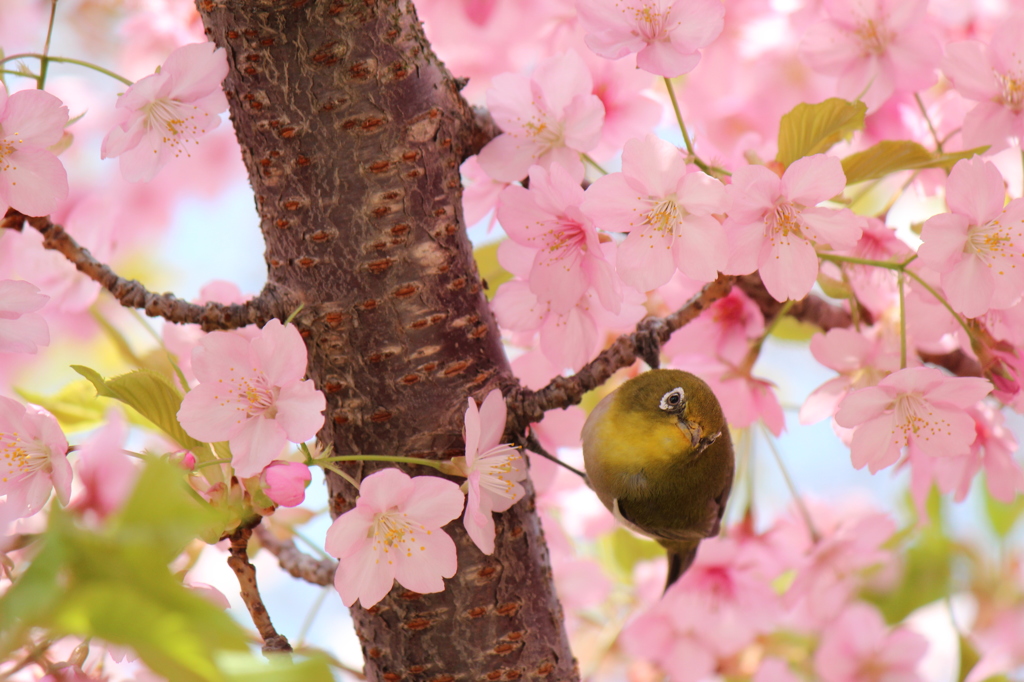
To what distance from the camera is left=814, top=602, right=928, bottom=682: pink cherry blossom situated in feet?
4.65

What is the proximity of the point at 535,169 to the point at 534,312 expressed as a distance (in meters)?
0.21

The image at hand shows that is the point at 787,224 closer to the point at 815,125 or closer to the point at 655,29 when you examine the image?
the point at 815,125

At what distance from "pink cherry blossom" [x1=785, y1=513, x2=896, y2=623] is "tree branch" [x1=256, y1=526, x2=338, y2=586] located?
73 cm

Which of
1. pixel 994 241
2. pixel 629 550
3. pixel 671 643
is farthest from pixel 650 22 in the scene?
pixel 671 643

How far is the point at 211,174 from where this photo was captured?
176 centimetres

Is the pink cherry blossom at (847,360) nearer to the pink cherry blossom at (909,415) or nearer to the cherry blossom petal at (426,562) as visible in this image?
the pink cherry blossom at (909,415)

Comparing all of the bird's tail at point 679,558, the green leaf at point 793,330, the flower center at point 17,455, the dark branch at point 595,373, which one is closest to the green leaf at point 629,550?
the bird's tail at point 679,558

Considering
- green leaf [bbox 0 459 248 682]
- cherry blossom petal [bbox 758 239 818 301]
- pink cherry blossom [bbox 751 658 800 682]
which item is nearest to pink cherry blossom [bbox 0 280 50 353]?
green leaf [bbox 0 459 248 682]

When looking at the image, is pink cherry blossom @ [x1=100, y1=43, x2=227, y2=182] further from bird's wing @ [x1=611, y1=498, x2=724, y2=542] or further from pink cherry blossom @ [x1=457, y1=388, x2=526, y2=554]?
bird's wing @ [x1=611, y1=498, x2=724, y2=542]

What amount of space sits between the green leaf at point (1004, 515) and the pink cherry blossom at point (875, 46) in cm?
128

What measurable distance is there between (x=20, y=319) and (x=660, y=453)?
73 centimetres

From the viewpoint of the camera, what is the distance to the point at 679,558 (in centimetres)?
122

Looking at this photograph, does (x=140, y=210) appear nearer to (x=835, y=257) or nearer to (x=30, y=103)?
(x=30, y=103)

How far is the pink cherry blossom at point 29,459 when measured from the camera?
689 millimetres
